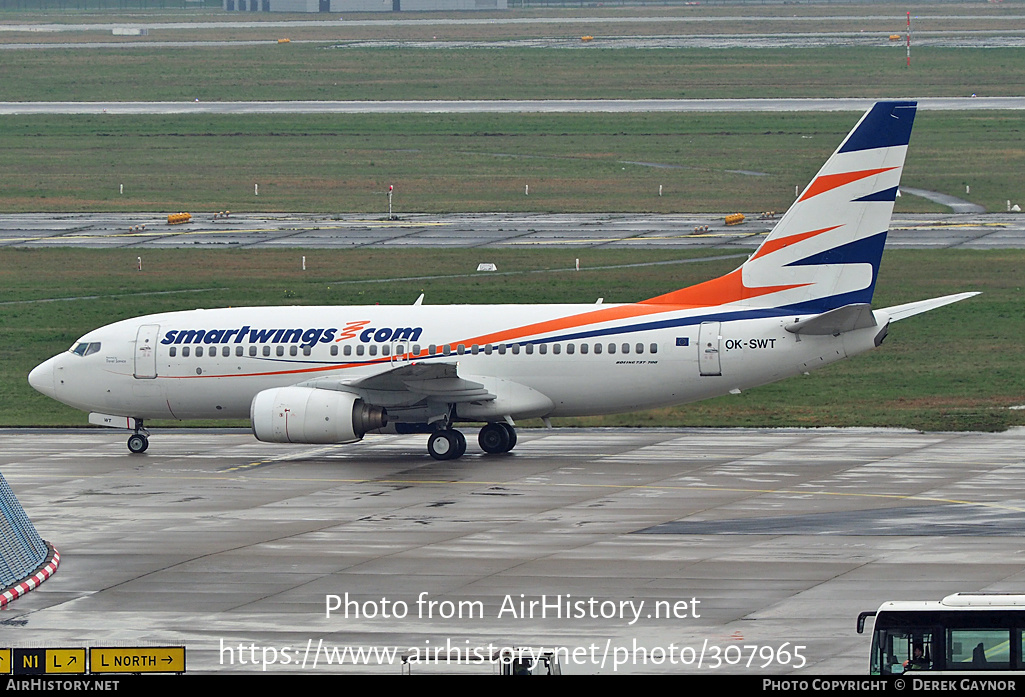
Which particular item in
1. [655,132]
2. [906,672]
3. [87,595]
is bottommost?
[87,595]

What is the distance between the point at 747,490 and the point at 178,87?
12383cm

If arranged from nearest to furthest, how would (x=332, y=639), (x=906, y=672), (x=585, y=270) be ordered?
1. (x=906, y=672)
2. (x=332, y=639)
3. (x=585, y=270)

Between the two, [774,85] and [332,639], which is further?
[774,85]

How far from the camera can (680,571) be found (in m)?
29.6

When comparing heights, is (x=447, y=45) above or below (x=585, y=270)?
above

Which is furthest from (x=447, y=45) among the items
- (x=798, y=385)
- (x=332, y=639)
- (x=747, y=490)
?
(x=332, y=639)

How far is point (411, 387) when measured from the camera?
43.4m

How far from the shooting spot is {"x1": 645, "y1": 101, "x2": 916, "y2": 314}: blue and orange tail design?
4203cm

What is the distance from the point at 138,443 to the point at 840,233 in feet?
68.0

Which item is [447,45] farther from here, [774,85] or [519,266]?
[519,266]

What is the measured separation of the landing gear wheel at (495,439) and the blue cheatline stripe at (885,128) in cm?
1219

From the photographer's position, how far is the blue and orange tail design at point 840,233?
4203 centimetres

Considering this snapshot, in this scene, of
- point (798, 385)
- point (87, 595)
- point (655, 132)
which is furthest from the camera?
point (655, 132)

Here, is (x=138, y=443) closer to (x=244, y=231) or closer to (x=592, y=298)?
(x=592, y=298)
